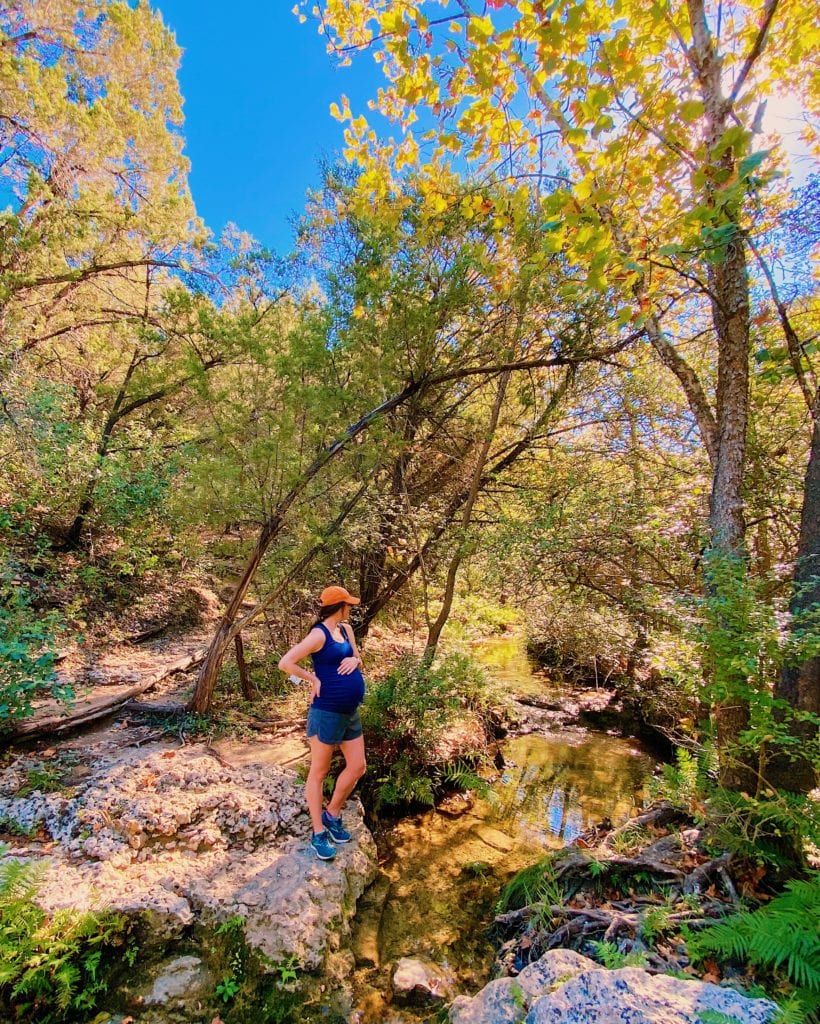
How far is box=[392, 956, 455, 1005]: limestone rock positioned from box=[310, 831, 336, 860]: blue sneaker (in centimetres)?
81

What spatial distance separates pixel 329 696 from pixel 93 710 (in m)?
3.46

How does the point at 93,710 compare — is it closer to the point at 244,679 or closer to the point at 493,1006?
the point at 244,679

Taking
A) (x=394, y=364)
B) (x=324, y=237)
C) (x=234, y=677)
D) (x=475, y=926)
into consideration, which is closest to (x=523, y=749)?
(x=475, y=926)

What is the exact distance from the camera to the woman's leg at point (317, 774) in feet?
11.7

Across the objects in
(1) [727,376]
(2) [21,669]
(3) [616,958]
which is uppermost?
(1) [727,376]

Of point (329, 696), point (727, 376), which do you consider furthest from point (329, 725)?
point (727, 376)

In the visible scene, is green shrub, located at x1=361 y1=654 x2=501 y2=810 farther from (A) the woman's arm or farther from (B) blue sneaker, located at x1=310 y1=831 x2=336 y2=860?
(A) the woman's arm

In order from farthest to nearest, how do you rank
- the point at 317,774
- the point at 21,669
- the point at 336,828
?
the point at 21,669, the point at 336,828, the point at 317,774

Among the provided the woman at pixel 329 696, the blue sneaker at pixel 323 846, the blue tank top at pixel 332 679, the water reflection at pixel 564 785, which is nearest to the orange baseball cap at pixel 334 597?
the woman at pixel 329 696

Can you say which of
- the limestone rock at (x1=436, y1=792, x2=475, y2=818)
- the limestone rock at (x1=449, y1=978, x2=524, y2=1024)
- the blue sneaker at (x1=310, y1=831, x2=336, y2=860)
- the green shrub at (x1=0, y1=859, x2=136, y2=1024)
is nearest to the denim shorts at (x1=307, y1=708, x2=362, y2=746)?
the blue sneaker at (x1=310, y1=831, x2=336, y2=860)

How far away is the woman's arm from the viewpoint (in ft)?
11.1

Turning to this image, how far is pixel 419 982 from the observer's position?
285 centimetres

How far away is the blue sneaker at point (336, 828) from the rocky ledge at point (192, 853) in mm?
72

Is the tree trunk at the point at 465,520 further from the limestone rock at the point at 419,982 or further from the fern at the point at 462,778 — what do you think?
the limestone rock at the point at 419,982
